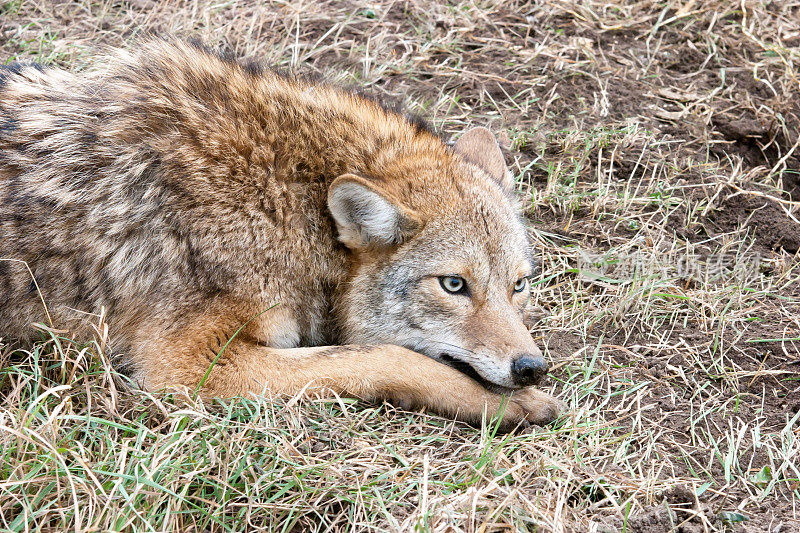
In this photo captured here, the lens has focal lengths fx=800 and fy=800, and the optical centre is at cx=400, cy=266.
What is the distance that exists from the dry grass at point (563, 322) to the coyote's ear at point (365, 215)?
1.04 m

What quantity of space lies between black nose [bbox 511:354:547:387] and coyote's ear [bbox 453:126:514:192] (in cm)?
151

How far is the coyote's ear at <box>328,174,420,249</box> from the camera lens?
4738mm

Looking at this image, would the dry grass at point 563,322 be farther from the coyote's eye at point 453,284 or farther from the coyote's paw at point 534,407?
the coyote's eye at point 453,284

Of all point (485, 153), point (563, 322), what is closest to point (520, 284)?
point (563, 322)

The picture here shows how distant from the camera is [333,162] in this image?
5078mm

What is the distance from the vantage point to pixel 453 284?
501cm

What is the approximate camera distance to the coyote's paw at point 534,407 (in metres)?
4.80

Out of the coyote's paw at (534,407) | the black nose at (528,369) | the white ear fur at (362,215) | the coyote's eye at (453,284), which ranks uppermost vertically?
the white ear fur at (362,215)

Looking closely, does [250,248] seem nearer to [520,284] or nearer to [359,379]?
[359,379]

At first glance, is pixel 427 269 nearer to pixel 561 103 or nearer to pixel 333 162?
pixel 333 162

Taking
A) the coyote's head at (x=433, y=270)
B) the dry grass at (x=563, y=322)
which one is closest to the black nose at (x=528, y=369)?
the coyote's head at (x=433, y=270)

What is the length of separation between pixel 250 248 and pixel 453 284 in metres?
1.27

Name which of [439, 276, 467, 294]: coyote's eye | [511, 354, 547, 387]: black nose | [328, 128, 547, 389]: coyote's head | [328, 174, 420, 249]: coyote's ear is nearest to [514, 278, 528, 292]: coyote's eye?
[328, 128, 547, 389]: coyote's head

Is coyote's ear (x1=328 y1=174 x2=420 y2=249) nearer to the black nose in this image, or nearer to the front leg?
the front leg
